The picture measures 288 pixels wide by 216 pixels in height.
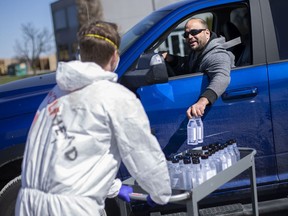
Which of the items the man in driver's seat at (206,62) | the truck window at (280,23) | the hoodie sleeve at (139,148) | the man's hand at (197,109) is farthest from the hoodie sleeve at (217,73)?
the hoodie sleeve at (139,148)

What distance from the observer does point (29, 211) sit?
202 cm

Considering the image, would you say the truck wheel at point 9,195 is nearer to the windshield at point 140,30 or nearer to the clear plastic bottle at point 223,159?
the windshield at point 140,30

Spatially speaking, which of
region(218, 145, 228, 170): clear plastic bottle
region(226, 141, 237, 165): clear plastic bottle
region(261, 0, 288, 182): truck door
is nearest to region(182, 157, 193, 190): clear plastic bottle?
region(218, 145, 228, 170): clear plastic bottle

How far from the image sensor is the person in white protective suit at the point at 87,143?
1.96 meters

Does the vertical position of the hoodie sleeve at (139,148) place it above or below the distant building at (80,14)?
below

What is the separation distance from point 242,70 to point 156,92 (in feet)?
2.20

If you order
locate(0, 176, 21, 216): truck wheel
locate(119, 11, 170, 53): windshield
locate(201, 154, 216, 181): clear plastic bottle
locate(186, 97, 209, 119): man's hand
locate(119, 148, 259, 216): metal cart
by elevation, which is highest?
locate(119, 11, 170, 53): windshield

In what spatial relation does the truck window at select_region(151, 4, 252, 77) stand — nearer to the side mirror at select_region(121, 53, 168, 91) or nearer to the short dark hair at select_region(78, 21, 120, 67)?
the side mirror at select_region(121, 53, 168, 91)

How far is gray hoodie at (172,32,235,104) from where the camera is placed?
11.0 ft

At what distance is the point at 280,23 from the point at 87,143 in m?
2.34

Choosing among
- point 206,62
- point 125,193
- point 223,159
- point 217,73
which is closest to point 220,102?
point 217,73

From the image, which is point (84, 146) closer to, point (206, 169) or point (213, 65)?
point (206, 169)

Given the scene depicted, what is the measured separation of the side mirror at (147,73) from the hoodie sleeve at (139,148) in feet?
4.18

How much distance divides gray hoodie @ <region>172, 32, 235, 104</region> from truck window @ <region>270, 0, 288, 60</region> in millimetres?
380
